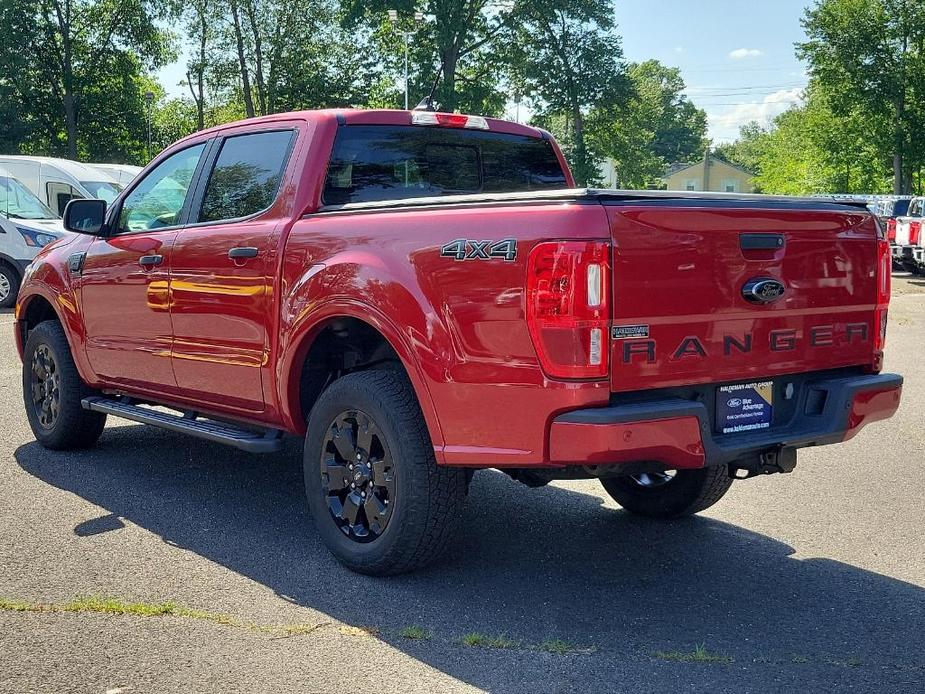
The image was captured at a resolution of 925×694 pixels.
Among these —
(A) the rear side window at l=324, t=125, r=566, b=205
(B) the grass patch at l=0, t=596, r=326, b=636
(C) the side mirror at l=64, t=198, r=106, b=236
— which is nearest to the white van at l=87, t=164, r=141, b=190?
(C) the side mirror at l=64, t=198, r=106, b=236

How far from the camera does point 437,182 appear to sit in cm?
546

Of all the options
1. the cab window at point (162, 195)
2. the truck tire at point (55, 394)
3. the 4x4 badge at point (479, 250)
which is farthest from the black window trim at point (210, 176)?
the truck tire at point (55, 394)

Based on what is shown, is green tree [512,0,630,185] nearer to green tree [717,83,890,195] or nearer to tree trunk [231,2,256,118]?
green tree [717,83,890,195]

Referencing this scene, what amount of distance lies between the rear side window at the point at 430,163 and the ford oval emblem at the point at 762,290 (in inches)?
Answer: 72.5

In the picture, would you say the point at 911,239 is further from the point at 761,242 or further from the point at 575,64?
the point at 575,64

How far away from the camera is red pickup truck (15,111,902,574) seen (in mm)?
3775

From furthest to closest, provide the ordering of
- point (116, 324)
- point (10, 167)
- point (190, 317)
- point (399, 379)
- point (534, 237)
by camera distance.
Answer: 1. point (10, 167)
2. point (116, 324)
3. point (190, 317)
4. point (399, 379)
5. point (534, 237)

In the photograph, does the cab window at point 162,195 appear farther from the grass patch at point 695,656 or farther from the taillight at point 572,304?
the grass patch at point 695,656

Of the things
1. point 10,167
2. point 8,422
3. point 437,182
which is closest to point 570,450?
point 437,182

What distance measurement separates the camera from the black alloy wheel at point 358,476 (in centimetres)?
443

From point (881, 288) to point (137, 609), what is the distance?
322cm

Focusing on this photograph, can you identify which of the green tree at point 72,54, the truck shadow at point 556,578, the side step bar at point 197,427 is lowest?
the truck shadow at point 556,578

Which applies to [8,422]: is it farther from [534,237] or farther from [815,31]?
[815,31]

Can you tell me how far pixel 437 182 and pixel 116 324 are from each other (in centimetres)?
201
